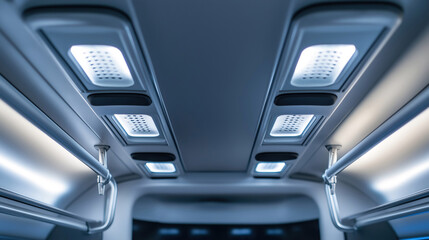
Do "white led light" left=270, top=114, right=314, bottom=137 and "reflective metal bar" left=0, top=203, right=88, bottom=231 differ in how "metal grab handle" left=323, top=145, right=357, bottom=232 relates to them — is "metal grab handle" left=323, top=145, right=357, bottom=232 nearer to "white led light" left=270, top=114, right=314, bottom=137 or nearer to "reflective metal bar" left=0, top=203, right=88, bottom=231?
"white led light" left=270, top=114, right=314, bottom=137

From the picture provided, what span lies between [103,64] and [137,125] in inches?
43.2

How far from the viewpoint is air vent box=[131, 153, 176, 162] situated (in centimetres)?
377

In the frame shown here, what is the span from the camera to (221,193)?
4645 mm

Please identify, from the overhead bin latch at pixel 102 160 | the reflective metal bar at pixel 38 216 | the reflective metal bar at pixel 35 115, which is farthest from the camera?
the overhead bin latch at pixel 102 160

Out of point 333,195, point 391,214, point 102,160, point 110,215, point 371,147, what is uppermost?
point 102,160

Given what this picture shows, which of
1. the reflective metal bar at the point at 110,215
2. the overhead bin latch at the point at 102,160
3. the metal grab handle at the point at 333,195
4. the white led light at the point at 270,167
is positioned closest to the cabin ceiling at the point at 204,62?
the overhead bin latch at the point at 102,160

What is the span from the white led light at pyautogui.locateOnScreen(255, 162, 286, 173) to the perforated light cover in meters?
1.37

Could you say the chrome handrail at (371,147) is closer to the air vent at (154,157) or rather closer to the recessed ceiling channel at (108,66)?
the recessed ceiling channel at (108,66)

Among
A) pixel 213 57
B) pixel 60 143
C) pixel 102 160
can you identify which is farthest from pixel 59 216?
pixel 213 57

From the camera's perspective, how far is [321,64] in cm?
199

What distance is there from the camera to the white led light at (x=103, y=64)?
183cm

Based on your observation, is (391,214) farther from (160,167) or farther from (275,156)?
(160,167)

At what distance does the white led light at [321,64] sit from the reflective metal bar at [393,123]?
338 millimetres

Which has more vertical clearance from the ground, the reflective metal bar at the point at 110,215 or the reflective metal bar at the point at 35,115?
the reflective metal bar at the point at 35,115
